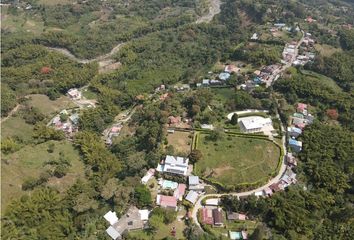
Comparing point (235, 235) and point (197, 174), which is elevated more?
point (197, 174)

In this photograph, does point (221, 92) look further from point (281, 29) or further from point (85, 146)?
point (281, 29)

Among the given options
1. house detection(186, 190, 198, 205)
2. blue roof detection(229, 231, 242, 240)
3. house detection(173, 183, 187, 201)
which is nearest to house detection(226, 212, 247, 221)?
blue roof detection(229, 231, 242, 240)

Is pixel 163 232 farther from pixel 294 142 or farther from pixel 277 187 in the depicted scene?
pixel 294 142

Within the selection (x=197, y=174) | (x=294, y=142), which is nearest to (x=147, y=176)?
(x=197, y=174)

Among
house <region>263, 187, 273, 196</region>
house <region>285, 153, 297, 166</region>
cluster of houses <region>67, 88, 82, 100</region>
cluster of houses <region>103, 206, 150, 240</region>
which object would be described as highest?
house <region>285, 153, 297, 166</region>

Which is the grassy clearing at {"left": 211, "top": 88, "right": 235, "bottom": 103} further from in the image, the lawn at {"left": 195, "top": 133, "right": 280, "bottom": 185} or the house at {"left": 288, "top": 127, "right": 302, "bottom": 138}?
the house at {"left": 288, "top": 127, "right": 302, "bottom": 138}

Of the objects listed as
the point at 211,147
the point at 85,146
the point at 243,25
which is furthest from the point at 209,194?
the point at 243,25
